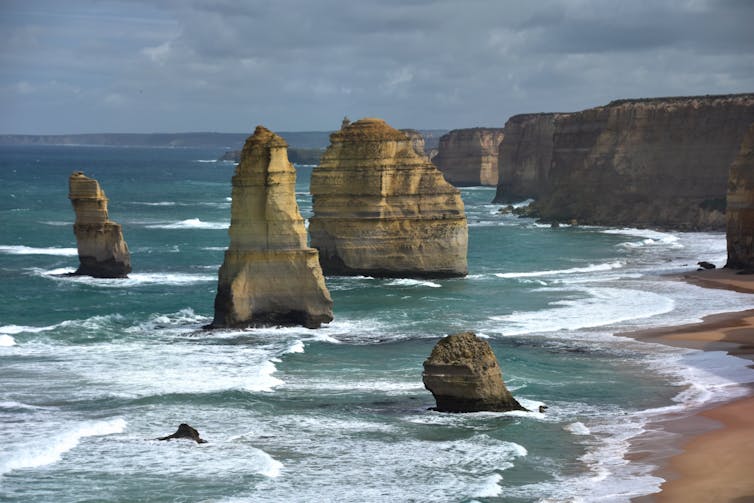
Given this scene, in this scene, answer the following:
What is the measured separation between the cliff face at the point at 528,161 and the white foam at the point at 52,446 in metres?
93.5

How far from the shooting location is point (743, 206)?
54.9 metres

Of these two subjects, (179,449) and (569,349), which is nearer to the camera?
(179,449)

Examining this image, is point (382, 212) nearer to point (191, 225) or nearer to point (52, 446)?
point (52, 446)

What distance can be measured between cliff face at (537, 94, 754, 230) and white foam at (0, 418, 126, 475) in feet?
210

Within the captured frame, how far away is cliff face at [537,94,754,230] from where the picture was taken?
86062 mm

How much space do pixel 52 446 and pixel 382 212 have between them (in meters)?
28.2

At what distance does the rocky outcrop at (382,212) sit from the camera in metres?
51.1

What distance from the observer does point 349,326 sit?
40031 mm

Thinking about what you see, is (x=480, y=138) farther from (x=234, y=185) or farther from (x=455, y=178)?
Answer: (x=234, y=185)

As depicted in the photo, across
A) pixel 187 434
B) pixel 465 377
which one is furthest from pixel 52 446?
pixel 465 377

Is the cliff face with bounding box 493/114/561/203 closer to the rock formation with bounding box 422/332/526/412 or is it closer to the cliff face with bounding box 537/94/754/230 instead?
the cliff face with bounding box 537/94/754/230

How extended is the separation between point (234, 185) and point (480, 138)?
11490 centimetres

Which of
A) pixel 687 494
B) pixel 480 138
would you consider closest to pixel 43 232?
pixel 687 494

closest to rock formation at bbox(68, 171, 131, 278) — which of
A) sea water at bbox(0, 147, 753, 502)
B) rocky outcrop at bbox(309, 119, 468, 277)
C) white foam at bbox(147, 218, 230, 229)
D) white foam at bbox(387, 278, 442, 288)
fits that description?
sea water at bbox(0, 147, 753, 502)
